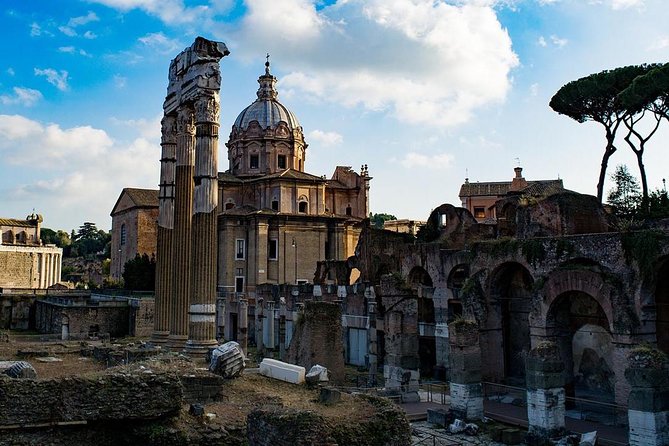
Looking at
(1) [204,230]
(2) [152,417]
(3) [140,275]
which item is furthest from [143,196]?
(2) [152,417]

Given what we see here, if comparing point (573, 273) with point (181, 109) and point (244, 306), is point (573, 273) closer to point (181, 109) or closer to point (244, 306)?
point (181, 109)

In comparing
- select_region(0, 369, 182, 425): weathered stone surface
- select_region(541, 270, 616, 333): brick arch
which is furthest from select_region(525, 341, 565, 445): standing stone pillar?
select_region(0, 369, 182, 425): weathered stone surface

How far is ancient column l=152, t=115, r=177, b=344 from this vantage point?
1870 cm

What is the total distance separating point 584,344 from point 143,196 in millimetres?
40707

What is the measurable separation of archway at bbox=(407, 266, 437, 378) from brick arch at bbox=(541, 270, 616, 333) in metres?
6.42

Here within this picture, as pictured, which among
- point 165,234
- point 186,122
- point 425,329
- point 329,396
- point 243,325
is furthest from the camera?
point 243,325

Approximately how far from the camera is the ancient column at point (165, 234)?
1870cm

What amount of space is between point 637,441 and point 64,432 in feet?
32.6

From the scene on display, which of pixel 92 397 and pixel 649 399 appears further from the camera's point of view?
pixel 649 399

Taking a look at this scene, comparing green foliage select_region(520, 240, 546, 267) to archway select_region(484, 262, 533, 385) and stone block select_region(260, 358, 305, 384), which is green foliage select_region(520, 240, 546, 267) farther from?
stone block select_region(260, 358, 305, 384)

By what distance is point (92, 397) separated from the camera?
29.1 feet

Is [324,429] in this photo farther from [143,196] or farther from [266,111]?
[143,196]

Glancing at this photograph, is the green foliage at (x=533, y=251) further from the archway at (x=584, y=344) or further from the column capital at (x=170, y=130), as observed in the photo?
the column capital at (x=170, y=130)

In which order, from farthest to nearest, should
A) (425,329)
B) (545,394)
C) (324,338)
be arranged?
(425,329) < (324,338) < (545,394)
